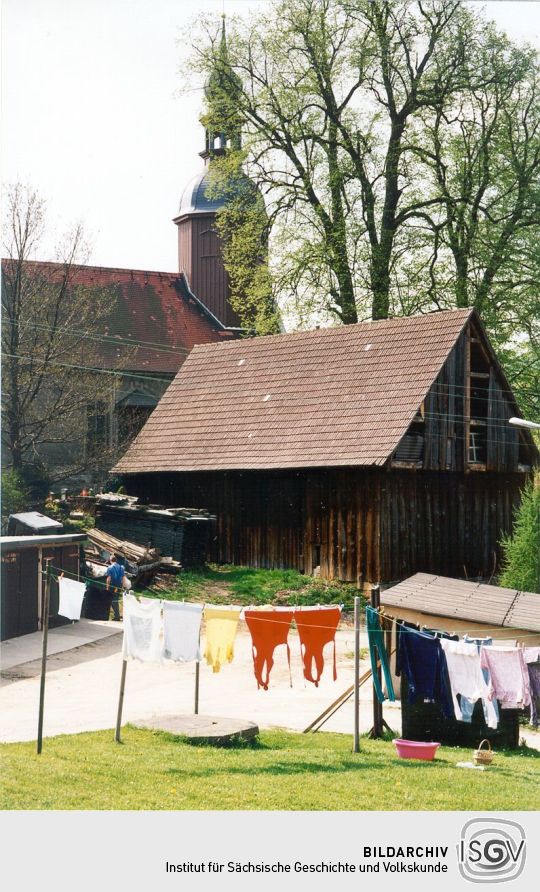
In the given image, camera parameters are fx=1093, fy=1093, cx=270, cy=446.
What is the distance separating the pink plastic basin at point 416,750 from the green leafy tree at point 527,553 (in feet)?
35.3

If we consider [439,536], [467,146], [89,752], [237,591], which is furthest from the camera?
[467,146]

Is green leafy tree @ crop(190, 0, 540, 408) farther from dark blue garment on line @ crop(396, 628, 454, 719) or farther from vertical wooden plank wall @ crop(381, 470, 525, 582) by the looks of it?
dark blue garment on line @ crop(396, 628, 454, 719)

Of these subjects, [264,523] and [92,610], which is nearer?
[92,610]

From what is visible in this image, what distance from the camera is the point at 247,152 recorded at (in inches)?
1471

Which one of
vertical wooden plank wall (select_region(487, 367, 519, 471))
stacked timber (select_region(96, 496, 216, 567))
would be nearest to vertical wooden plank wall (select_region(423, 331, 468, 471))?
vertical wooden plank wall (select_region(487, 367, 519, 471))

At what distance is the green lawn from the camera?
11.5m

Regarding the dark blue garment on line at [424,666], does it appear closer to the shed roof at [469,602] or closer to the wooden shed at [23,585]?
the shed roof at [469,602]

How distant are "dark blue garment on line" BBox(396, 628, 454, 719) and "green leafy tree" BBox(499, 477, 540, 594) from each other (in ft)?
34.8

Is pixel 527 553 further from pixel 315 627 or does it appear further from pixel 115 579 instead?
pixel 315 627

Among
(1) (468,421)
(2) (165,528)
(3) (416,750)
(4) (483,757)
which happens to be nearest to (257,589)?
(2) (165,528)

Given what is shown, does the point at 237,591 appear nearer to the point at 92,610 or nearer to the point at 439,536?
the point at 92,610
